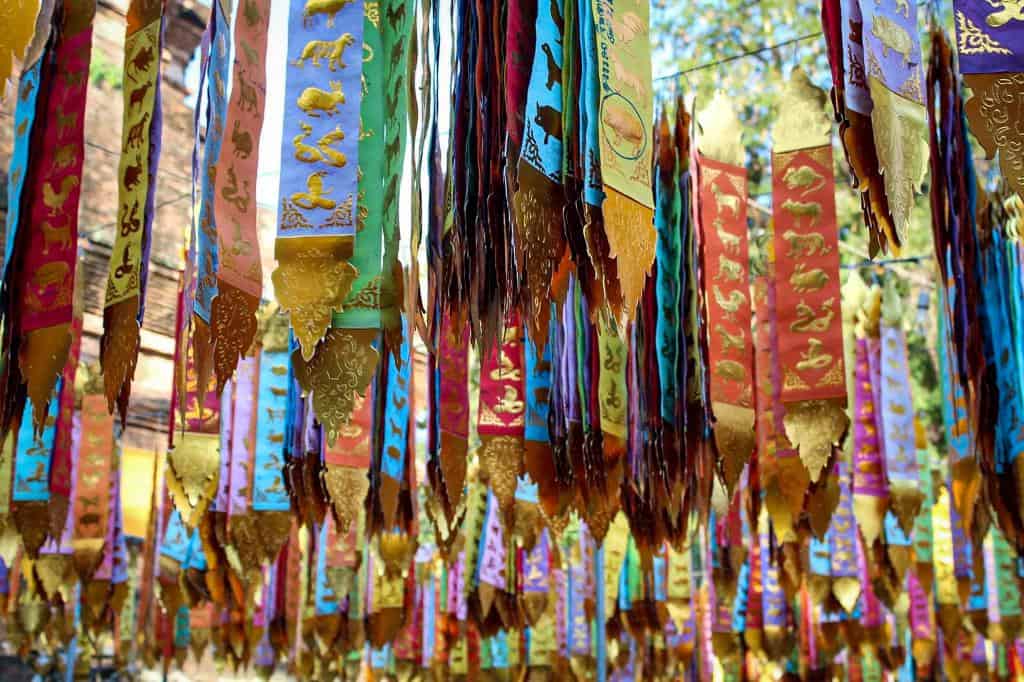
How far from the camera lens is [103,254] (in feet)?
34.0

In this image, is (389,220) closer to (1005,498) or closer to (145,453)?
(1005,498)

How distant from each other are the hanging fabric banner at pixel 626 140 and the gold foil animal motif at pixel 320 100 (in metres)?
0.79

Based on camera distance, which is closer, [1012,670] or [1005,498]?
[1005,498]

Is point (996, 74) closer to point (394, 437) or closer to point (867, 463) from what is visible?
point (394, 437)

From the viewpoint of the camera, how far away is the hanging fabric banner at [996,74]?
8.50ft

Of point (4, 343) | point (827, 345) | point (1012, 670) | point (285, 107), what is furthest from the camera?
point (1012, 670)

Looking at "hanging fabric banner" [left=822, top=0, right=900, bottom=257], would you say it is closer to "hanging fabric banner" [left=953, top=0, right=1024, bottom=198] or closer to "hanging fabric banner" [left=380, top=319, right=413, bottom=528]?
"hanging fabric banner" [left=953, top=0, right=1024, bottom=198]

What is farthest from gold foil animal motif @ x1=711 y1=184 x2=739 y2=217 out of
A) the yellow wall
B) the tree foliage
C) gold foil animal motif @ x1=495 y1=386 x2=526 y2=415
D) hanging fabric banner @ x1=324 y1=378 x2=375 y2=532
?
the tree foliage

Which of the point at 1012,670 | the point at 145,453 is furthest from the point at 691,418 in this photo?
the point at 1012,670

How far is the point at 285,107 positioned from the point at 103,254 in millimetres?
7506

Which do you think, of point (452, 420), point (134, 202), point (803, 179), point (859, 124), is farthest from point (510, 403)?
point (859, 124)

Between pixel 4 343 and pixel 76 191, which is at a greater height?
pixel 76 191

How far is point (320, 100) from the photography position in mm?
3393

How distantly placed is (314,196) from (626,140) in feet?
2.89
